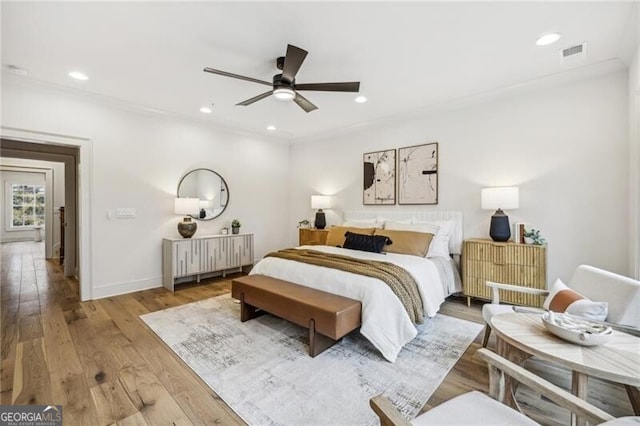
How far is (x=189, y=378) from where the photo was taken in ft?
6.88

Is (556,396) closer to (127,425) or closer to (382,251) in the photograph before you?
(127,425)

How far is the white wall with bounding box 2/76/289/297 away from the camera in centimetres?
351

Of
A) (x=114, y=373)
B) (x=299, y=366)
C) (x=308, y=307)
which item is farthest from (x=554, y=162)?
(x=114, y=373)

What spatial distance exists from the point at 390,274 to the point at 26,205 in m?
13.4

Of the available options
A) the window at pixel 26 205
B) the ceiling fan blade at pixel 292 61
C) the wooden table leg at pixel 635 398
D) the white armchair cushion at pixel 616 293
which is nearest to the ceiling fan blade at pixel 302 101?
the ceiling fan blade at pixel 292 61

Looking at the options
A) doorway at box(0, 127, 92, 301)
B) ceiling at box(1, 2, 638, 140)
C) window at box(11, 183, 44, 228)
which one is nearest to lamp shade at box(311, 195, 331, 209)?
ceiling at box(1, 2, 638, 140)

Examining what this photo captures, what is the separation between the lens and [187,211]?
4.46 meters

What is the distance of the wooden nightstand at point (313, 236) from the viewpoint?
525cm

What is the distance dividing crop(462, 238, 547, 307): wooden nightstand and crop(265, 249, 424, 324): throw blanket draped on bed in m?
1.25

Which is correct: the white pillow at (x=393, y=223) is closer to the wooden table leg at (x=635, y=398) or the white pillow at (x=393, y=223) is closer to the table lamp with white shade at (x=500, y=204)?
the table lamp with white shade at (x=500, y=204)

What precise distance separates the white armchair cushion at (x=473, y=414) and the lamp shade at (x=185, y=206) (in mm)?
4253

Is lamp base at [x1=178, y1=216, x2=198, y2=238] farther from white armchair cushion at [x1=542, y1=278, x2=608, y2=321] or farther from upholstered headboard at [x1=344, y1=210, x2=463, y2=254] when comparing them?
white armchair cushion at [x1=542, y1=278, x2=608, y2=321]

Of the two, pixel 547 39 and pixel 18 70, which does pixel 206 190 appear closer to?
pixel 18 70

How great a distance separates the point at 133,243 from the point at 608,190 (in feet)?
20.2
